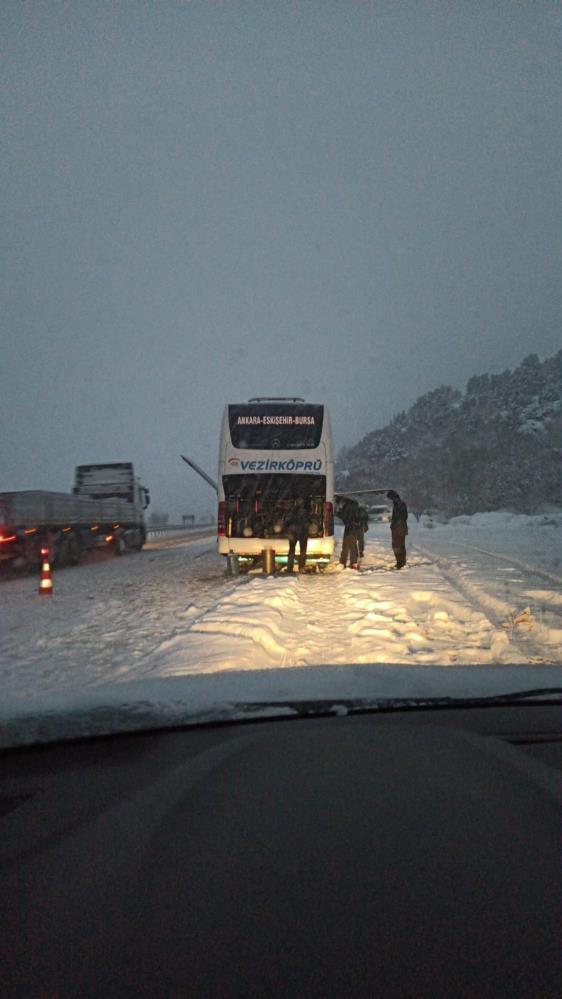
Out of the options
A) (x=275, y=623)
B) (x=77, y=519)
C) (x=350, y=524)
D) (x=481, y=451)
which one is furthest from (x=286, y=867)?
(x=481, y=451)

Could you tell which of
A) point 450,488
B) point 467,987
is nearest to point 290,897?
point 467,987

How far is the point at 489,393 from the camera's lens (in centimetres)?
9994

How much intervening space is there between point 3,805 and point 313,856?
4.41 ft

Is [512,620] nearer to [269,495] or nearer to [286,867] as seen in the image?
[286,867]

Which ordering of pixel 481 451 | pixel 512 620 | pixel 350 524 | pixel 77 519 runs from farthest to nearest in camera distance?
pixel 481 451, pixel 77 519, pixel 350 524, pixel 512 620

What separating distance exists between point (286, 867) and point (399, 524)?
1311cm

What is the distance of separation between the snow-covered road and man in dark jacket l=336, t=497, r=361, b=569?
1075 millimetres

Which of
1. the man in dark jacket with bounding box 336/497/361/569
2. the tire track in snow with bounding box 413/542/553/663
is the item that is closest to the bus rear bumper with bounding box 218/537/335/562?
the man in dark jacket with bounding box 336/497/361/569

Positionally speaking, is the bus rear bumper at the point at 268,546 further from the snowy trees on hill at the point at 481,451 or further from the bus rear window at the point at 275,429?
the snowy trees on hill at the point at 481,451

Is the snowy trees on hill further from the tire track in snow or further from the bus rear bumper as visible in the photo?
the tire track in snow

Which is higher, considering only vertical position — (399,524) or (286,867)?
(399,524)

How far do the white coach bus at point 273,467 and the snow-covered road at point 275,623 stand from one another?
5.34 ft

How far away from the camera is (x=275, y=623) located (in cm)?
767

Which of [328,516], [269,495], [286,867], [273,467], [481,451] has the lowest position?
[286,867]
